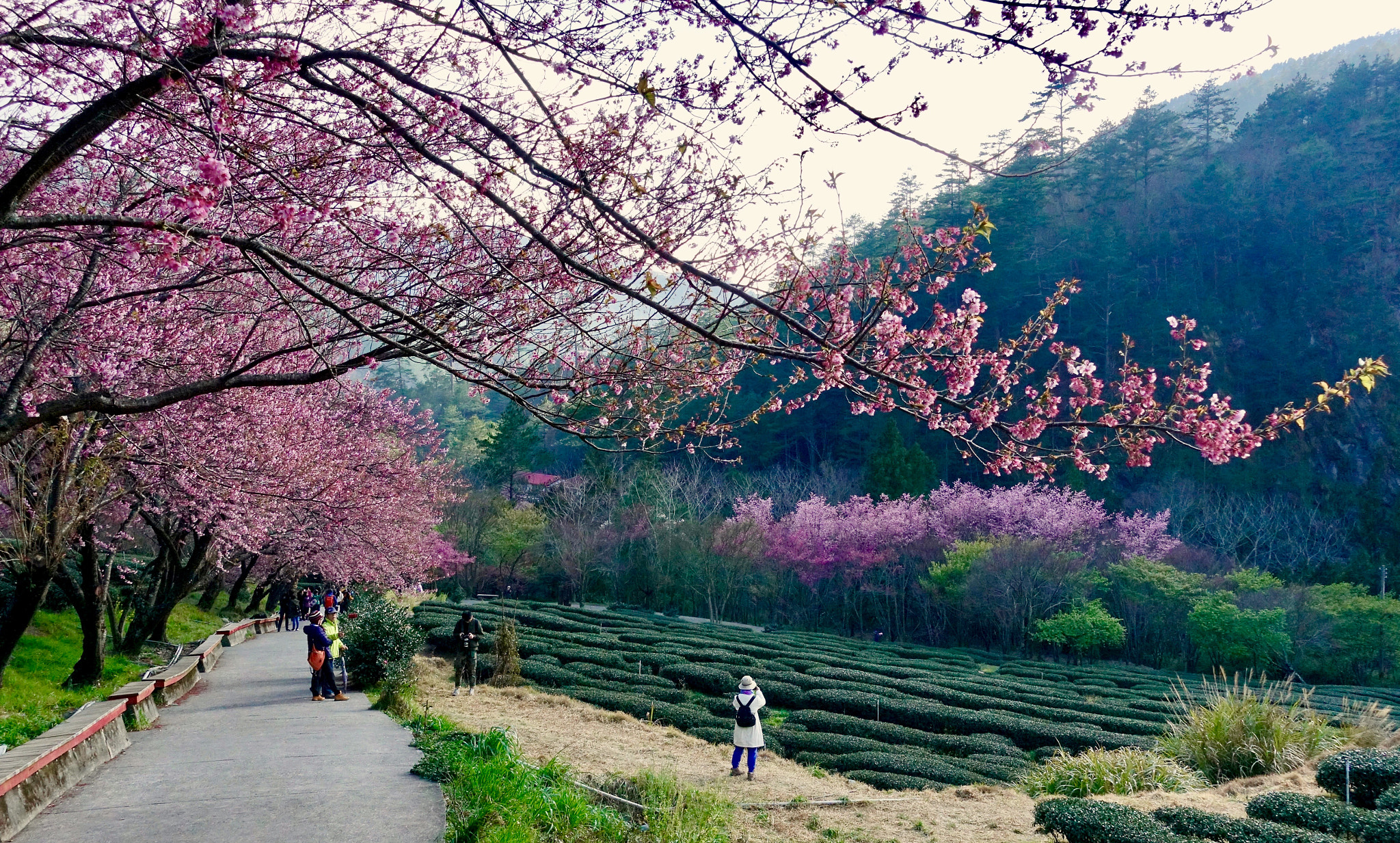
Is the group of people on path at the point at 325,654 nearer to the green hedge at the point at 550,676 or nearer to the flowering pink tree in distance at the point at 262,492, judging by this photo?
the flowering pink tree in distance at the point at 262,492

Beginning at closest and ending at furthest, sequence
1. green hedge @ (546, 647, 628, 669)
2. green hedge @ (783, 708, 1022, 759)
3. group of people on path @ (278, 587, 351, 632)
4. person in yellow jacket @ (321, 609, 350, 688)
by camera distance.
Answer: person in yellow jacket @ (321, 609, 350, 688) < green hedge @ (783, 708, 1022, 759) < green hedge @ (546, 647, 628, 669) < group of people on path @ (278, 587, 351, 632)

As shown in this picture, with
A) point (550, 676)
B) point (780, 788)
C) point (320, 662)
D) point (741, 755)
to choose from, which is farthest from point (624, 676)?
point (780, 788)

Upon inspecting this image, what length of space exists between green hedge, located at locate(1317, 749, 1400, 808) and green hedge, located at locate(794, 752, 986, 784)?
13.8 feet

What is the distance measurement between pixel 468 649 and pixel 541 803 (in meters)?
9.70

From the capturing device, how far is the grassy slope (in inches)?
423

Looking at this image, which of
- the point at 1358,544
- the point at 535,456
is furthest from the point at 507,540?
the point at 1358,544

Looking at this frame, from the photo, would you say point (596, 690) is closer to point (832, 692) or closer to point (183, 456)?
point (832, 692)

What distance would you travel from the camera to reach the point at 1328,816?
8203 mm

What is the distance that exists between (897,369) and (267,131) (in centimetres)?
494

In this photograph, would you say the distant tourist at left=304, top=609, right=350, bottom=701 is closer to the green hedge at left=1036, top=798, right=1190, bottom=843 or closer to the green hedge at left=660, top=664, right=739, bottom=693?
the green hedge at left=660, top=664, right=739, bottom=693

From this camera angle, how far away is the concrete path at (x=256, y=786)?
653 centimetres

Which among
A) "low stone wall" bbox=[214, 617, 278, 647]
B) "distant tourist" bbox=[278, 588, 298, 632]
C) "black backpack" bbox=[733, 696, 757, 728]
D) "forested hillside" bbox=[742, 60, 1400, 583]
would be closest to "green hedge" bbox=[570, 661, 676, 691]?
"black backpack" bbox=[733, 696, 757, 728]

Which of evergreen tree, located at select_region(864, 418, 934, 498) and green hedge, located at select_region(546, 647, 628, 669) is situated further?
evergreen tree, located at select_region(864, 418, 934, 498)

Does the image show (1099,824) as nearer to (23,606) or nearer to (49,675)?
(23,606)
